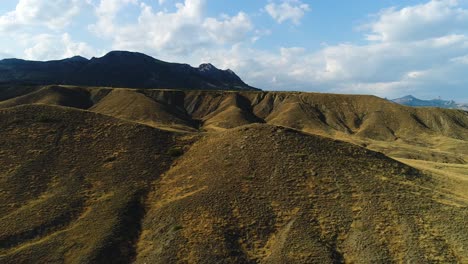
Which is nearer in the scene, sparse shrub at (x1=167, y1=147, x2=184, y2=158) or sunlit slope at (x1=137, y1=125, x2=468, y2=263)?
sunlit slope at (x1=137, y1=125, x2=468, y2=263)

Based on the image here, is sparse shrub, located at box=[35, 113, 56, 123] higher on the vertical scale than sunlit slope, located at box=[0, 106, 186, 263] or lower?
higher

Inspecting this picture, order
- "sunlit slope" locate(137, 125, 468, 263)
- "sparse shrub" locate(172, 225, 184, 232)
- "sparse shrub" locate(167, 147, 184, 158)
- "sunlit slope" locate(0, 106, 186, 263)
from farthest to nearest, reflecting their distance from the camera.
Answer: "sparse shrub" locate(167, 147, 184, 158) < "sparse shrub" locate(172, 225, 184, 232) < "sunlit slope" locate(0, 106, 186, 263) < "sunlit slope" locate(137, 125, 468, 263)

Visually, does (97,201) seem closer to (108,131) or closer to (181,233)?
(181,233)

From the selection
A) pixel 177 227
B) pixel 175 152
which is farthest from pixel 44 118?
pixel 177 227

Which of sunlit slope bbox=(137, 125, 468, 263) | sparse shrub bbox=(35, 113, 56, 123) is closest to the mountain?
sunlit slope bbox=(137, 125, 468, 263)

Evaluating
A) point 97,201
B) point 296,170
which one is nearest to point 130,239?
point 97,201

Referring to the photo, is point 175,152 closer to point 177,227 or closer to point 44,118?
point 177,227

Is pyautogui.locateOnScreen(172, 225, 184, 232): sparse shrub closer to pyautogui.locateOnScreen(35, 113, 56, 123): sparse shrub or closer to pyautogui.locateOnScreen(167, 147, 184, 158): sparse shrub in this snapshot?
pyautogui.locateOnScreen(167, 147, 184, 158): sparse shrub
